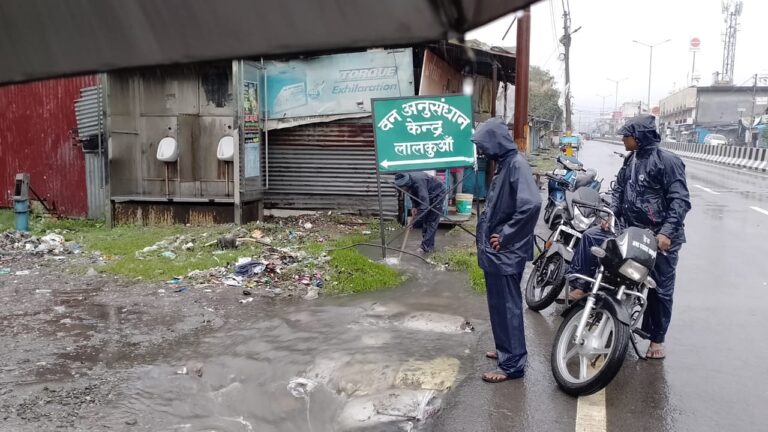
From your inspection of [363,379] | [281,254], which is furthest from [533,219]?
[281,254]

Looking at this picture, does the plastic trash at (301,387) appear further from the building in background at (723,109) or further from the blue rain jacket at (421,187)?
the building in background at (723,109)

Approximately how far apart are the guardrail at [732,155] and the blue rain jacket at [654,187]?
25.7m

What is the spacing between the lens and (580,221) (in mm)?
6285

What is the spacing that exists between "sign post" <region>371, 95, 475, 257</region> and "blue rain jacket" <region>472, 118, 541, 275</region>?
3270mm

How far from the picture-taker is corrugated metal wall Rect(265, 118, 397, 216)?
1115 centimetres

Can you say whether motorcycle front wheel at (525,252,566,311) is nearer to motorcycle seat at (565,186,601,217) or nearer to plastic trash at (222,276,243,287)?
motorcycle seat at (565,186,601,217)

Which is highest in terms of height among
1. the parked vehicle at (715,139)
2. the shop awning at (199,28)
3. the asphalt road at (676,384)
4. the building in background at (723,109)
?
the building in background at (723,109)

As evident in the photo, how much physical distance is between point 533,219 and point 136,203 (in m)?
8.66

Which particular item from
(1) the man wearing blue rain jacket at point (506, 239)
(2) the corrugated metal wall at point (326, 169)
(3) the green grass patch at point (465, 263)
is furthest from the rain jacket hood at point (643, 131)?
(2) the corrugated metal wall at point (326, 169)

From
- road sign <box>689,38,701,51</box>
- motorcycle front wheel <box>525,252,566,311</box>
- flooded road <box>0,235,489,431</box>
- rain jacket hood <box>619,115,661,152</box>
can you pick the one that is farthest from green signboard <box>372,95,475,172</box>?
road sign <box>689,38,701,51</box>

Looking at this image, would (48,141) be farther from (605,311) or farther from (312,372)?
(605,311)

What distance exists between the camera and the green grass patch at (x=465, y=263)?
720 centimetres

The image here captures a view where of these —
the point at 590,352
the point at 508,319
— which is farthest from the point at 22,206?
the point at 590,352

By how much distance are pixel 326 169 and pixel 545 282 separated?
233 inches
